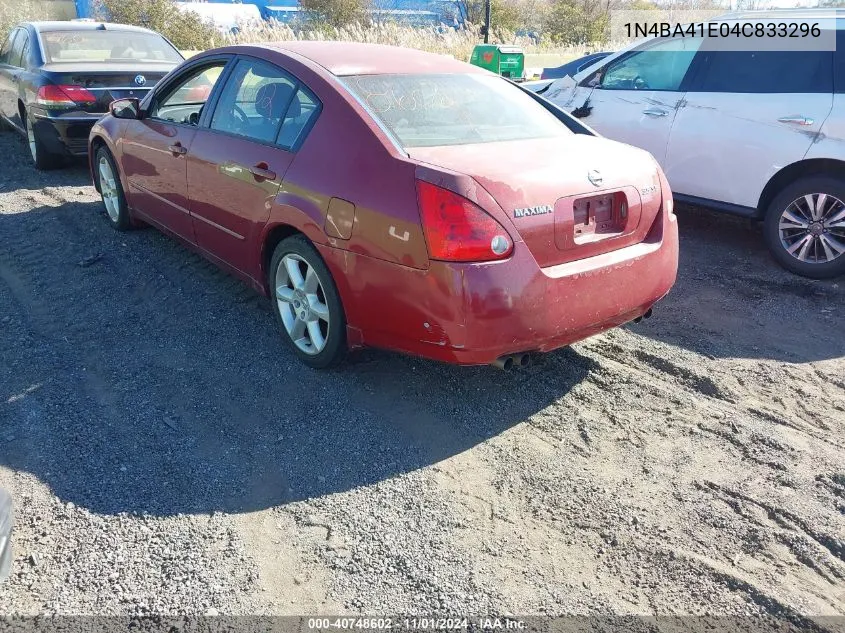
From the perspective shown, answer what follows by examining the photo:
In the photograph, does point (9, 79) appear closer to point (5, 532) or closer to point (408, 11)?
point (5, 532)

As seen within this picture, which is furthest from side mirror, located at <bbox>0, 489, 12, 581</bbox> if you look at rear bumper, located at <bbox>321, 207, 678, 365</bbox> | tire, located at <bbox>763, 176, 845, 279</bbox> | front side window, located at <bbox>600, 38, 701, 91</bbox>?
front side window, located at <bbox>600, 38, 701, 91</bbox>

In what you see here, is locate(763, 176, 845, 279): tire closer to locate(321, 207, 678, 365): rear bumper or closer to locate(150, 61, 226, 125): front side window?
locate(321, 207, 678, 365): rear bumper

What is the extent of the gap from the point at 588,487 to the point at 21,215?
6.07 m

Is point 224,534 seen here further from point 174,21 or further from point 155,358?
point 174,21

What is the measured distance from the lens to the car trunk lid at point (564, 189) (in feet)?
10.9

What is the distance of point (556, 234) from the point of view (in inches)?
135

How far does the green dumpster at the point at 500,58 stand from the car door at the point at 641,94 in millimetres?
8532

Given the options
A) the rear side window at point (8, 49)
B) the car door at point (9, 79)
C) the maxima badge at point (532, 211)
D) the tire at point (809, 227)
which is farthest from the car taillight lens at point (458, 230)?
the rear side window at point (8, 49)

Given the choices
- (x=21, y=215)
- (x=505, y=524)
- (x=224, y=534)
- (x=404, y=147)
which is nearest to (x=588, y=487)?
(x=505, y=524)

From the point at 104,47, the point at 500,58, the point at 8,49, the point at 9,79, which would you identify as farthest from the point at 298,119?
the point at 500,58

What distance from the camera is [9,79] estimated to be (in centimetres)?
935

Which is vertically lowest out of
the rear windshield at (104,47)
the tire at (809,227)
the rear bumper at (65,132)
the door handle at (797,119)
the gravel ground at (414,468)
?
the gravel ground at (414,468)

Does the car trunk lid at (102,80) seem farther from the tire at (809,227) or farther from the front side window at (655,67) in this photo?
the tire at (809,227)

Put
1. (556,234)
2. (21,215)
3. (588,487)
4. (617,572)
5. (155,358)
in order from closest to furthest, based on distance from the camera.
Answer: (617,572)
(588,487)
(556,234)
(155,358)
(21,215)
